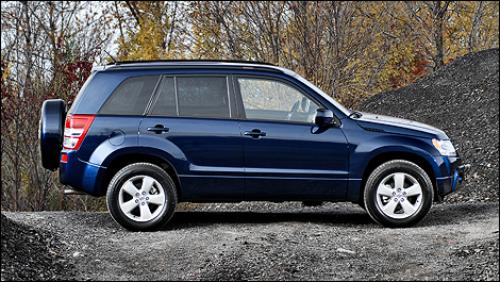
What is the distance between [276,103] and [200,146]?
0.88 m

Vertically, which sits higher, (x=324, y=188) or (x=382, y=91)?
(x=382, y=91)

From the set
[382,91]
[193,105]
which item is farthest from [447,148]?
[382,91]

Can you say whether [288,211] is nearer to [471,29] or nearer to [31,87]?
[31,87]

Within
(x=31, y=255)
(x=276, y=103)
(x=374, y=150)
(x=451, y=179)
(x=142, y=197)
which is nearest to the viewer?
(x=31, y=255)

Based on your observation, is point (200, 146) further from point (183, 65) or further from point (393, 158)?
point (393, 158)

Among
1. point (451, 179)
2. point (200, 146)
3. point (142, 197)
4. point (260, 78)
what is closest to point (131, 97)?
point (200, 146)

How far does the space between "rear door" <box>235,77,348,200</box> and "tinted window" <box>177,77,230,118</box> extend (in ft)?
0.60

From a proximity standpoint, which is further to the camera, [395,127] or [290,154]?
[395,127]

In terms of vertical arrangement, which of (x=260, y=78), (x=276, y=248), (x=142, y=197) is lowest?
(x=276, y=248)

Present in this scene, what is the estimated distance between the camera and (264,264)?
7410 millimetres

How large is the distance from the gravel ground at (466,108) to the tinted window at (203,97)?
3989 mm

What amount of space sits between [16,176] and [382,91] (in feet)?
22.7

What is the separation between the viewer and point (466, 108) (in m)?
14.2

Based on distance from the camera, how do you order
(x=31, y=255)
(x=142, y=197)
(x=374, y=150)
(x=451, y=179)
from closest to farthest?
(x=31, y=255) < (x=142, y=197) < (x=374, y=150) < (x=451, y=179)
